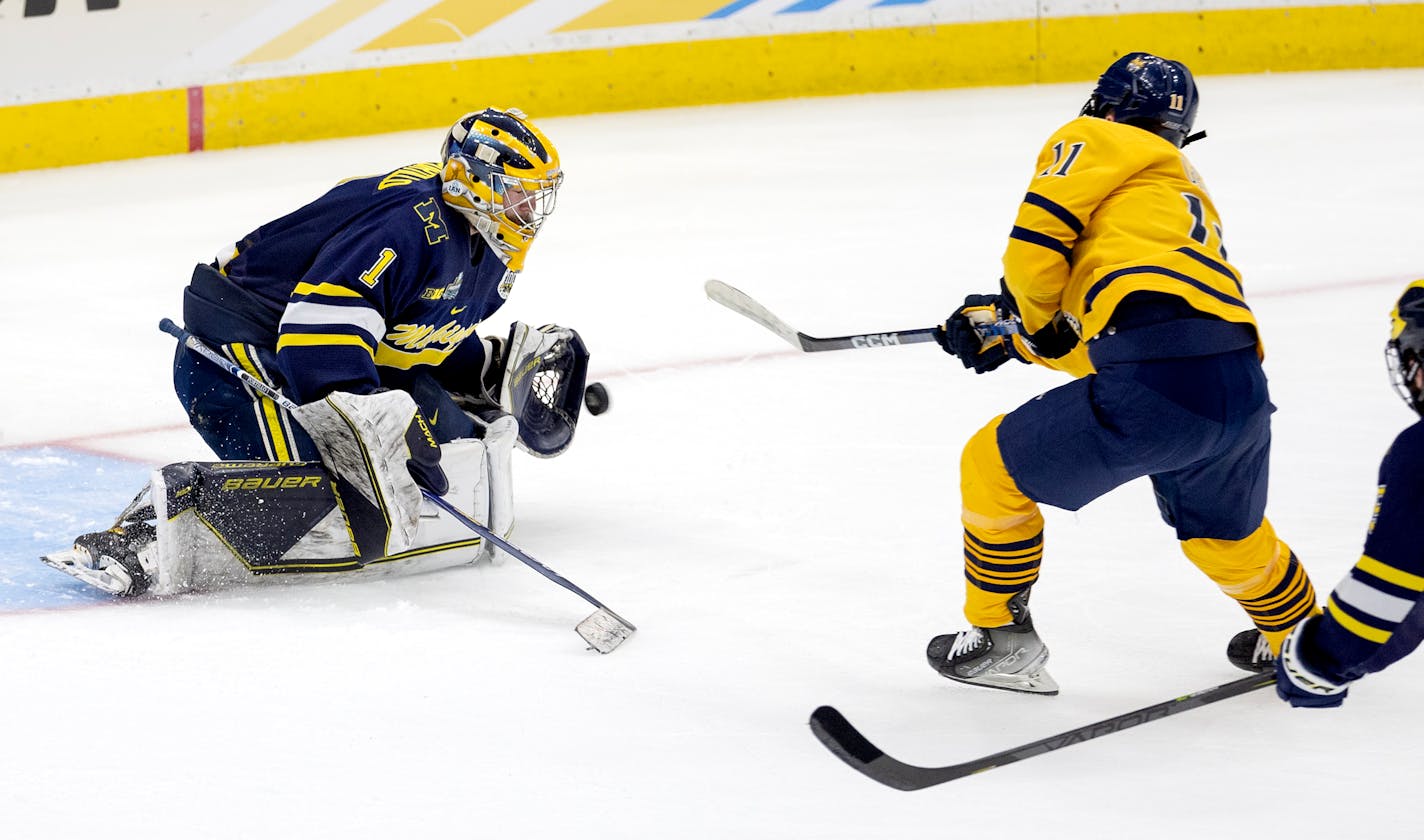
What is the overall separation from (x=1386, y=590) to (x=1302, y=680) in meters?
0.19

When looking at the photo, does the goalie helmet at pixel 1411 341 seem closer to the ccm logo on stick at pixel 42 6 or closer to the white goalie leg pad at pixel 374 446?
the white goalie leg pad at pixel 374 446

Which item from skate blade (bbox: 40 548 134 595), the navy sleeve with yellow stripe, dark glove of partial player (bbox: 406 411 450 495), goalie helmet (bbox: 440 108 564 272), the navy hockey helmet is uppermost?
the navy hockey helmet

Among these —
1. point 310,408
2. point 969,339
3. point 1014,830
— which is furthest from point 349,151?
point 1014,830

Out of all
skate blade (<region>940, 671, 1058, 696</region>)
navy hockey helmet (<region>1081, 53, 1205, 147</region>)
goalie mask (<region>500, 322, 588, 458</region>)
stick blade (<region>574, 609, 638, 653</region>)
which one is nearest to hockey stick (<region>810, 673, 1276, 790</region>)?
skate blade (<region>940, 671, 1058, 696</region>)

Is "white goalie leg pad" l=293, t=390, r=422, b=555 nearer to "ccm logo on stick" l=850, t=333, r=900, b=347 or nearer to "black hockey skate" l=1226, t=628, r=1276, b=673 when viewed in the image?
"ccm logo on stick" l=850, t=333, r=900, b=347

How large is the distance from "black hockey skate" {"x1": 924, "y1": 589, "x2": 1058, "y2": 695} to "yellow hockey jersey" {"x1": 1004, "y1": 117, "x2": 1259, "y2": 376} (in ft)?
1.39

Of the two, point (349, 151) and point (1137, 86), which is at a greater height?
point (1137, 86)

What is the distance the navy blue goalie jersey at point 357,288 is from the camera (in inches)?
113

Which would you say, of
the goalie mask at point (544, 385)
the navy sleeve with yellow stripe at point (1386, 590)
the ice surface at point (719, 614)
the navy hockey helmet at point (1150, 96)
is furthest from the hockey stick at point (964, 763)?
the goalie mask at point (544, 385)

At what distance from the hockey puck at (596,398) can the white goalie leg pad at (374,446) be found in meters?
0.63

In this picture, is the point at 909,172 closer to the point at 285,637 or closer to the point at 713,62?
the point at 713,62

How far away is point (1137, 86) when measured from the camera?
247 cm

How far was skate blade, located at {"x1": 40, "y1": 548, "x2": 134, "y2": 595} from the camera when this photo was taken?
9.48 feet

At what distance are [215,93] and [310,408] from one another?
15.2 ft
